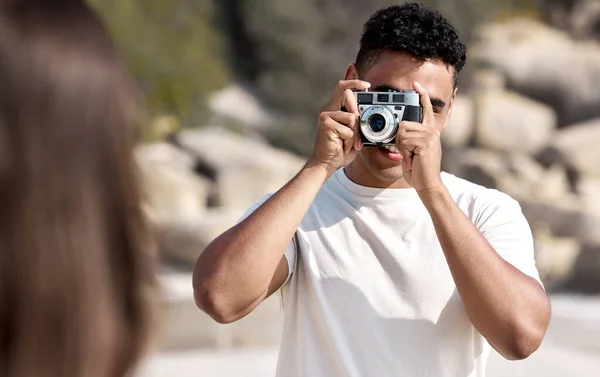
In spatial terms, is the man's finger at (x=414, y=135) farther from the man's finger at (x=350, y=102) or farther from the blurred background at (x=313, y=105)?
the blurred background at (x=313, y=105)

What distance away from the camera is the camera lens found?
215 cm

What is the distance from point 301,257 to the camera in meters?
2.18

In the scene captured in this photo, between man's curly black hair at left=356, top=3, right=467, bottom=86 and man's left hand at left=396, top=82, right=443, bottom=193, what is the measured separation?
8.8 inches

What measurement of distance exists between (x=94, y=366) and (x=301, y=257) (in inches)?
49.4

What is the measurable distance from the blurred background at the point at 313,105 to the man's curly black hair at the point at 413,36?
21.5ft

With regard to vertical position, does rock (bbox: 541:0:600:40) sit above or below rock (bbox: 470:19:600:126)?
above

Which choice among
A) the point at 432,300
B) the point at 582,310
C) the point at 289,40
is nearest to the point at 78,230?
the point at 432,300

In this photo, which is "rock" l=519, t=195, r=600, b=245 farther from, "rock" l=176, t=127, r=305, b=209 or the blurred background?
"rock" l=176, t=127, r=305, b=209

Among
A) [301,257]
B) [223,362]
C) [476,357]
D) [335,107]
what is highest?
[335,107]

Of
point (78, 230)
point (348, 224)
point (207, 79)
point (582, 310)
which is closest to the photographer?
point (78, 230)

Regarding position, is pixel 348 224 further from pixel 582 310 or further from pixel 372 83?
pixel 582 310

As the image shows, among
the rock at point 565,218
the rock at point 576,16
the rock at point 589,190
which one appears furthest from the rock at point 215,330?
the rock at point 576,16

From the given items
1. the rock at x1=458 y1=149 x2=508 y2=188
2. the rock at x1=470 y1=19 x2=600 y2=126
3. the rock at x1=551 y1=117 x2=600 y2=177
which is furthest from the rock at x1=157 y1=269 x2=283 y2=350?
the rock at x1=470 y1=19 x2=600 y2=126

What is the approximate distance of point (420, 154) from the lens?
2.08 metres
